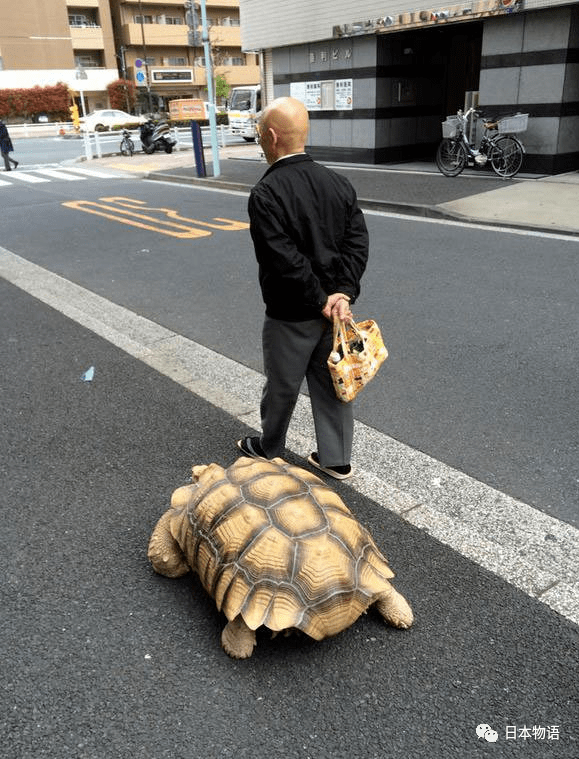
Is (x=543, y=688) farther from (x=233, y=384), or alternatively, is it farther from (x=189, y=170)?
(x=189, y=170)

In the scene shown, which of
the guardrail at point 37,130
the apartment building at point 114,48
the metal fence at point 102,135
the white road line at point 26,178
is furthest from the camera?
the apartment building at point 114,48

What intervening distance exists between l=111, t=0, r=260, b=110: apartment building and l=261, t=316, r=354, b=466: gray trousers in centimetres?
6085

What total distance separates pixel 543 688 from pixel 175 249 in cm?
774

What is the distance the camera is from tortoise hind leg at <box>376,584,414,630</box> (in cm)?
236

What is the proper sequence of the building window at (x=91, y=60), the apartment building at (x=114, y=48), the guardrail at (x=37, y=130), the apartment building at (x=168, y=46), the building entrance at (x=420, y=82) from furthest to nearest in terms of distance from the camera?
the building window at (x=91, y=60)
the apartment building at (x=168, y=46)
the apartment building at (x=114, y=48)
the guardrail at (x=37, y=130)
the building entrance at (x=420, y=82)

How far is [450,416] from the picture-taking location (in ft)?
13.2

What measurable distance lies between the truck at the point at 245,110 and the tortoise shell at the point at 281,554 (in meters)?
27.2

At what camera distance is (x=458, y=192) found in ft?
39.8

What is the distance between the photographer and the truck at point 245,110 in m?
27.8

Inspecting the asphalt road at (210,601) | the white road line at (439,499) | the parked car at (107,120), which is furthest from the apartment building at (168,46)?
the white road line at (439,499)

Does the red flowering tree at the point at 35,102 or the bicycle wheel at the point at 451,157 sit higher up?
the red flowering tree at the point at 35,102

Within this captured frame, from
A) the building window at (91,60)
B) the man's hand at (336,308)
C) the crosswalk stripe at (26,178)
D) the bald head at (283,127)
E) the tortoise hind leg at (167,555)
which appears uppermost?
the building window at (91,60)

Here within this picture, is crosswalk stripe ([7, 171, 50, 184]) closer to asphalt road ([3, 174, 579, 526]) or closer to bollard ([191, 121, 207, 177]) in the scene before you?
bollard ([191, 121, 207, 177])

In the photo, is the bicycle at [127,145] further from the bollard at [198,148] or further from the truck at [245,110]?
the bollard at [198,148]
